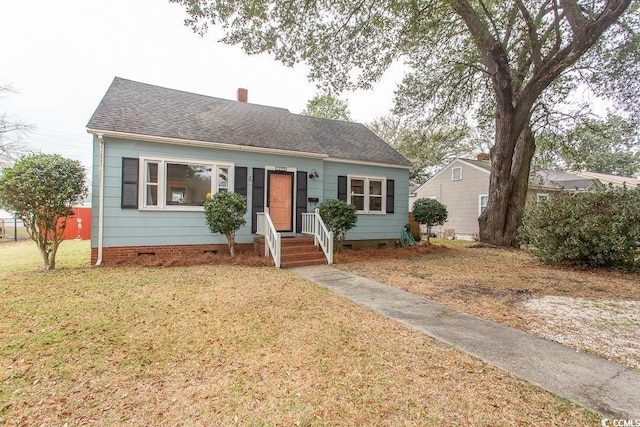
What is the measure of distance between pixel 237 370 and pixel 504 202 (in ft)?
38.0

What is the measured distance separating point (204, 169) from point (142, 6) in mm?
4572

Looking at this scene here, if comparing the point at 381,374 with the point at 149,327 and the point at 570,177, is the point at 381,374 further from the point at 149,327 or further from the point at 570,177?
the point at 570,177

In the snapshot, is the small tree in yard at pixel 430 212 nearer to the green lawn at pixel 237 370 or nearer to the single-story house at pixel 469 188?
the single-story house at pixel 469 188

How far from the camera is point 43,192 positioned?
592cm

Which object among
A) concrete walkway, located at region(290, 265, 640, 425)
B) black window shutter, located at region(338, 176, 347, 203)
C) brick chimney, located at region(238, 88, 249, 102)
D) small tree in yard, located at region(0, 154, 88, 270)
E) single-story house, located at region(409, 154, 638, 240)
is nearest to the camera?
concrete walkway, located at region(290, 265, 640, 425)

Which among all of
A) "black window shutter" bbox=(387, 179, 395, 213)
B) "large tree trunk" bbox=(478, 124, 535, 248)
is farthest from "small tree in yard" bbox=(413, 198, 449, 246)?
"large tree trunk" bbox=(478, 124, 535, 248)

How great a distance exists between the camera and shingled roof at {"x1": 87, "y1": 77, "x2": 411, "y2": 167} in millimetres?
7547

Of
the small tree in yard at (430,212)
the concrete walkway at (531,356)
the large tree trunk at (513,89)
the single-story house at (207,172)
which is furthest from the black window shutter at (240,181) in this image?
the large tree trunk at (513,89)

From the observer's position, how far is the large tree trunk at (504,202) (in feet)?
35.7

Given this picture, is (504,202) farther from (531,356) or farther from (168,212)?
(168,212)

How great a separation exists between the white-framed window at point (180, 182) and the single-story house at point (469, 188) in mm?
13114

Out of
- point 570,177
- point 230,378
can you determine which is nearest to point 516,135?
point 570,177

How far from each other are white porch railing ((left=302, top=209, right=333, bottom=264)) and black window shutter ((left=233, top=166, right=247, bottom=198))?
→ 202 centimetres

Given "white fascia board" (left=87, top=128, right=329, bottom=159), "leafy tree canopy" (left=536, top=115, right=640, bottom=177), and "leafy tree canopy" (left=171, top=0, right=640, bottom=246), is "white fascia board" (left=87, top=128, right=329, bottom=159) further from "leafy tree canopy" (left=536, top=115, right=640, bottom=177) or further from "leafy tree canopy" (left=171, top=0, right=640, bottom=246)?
"leafy tree canopy" (left=536, top=115, right=640, bottom=177)
